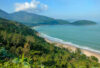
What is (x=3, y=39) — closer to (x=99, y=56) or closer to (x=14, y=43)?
(x=14, y=43)

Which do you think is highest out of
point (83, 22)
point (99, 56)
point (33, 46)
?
point (83, 22)

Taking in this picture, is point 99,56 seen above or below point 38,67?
below

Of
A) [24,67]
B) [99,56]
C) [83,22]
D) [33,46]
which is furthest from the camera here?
[83,22]

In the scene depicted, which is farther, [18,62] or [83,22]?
[83,22]

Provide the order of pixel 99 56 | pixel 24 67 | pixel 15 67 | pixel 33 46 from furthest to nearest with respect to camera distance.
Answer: pixel 99 56, pixel 33 46, pixel 15 67, pixel 24 67

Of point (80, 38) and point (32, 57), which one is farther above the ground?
point (80, 38)

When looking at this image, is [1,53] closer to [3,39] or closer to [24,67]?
[24,67]

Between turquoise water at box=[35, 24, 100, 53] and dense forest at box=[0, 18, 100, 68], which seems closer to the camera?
dense forest at box=[0, 18, 100, 68]

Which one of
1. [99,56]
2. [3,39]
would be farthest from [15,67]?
[99,56]

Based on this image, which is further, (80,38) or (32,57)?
(80,38)

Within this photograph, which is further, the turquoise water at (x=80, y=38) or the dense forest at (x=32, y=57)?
the turquoise water at (x=80, y=38)
